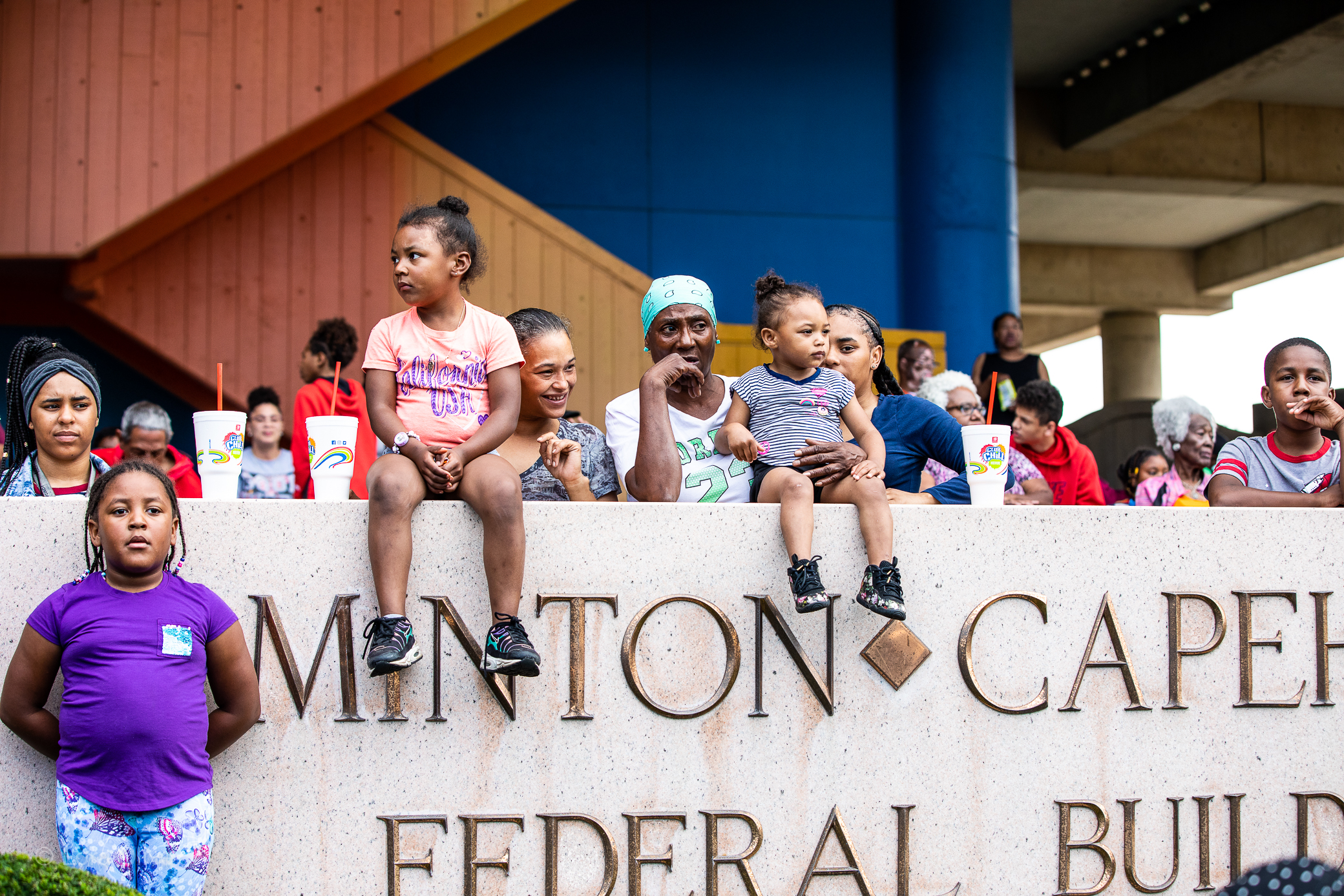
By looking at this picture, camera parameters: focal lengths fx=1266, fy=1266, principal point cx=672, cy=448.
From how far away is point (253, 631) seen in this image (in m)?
3.05

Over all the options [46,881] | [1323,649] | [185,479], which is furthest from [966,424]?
[46,881]

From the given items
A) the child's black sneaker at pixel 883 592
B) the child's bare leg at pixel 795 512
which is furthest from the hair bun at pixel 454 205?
the child's black sneaker at pixel 883 592

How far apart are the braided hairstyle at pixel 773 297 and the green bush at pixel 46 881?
7.10 feet

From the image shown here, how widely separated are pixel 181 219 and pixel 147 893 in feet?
19.1

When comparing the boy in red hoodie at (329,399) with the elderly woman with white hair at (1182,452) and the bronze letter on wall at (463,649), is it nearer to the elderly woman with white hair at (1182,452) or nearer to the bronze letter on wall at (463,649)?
the bronze letter on wall at (463,649)

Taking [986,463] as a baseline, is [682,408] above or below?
above

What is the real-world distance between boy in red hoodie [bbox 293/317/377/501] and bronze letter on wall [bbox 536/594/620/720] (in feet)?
4.47

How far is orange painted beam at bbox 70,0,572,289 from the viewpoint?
24.6 ft

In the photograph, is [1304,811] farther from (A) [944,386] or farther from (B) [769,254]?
(B) [769,254]

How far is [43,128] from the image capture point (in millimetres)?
6820

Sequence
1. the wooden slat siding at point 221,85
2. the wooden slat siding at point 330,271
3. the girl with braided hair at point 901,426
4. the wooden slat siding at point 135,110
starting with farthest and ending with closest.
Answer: the wooden slat siding at point 330,271 → the wooden slat siding at point 221,85 → the wooden slat siding at point 135,110 → the girl with braided hair at point 901,426

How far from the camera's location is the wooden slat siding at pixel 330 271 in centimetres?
781

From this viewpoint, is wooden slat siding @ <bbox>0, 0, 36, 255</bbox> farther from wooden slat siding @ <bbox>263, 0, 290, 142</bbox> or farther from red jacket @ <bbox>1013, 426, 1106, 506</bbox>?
red jacket @ <bbox>1013, 426, 1106, 506</bbox>

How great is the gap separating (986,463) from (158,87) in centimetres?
553
